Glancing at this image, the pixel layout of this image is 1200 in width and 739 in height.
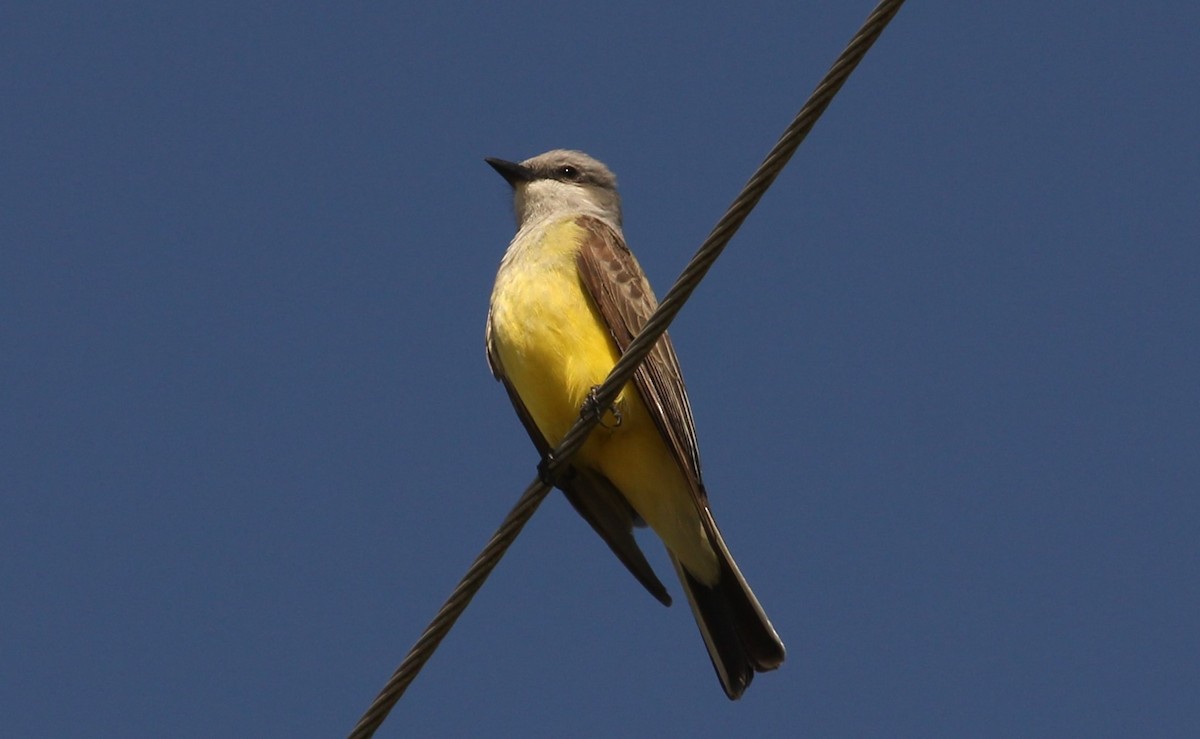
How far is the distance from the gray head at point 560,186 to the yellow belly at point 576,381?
1.24 metres

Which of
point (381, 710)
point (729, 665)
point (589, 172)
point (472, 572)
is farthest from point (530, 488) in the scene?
point (589, 172)

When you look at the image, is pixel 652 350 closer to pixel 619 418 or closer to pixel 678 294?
pixel 619 418

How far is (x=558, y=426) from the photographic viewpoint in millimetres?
6445

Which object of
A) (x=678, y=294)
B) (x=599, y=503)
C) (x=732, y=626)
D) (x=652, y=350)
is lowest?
(x=732, y=626)

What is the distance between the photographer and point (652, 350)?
622cm

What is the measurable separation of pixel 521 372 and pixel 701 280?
1999mm

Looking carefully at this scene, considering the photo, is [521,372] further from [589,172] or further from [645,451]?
[589,172]

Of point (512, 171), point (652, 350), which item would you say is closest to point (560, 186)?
point (512, 171)

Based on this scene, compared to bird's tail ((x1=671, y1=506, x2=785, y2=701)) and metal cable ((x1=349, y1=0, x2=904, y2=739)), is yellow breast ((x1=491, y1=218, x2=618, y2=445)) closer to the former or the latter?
bird's tail ((x1=671, y1=506, x2=785, y2=701))

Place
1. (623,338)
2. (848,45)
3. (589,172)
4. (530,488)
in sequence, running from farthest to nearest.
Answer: (589,172) < (623,338) < (530,488) < (848,45)

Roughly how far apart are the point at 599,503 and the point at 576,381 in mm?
721

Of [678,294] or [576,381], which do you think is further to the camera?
[576,381]

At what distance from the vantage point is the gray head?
807cm

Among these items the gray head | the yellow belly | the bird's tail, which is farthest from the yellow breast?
the gray head
